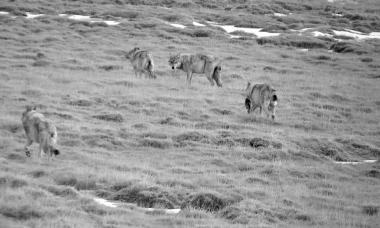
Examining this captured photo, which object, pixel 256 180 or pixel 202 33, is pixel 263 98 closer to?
pixel 256 180

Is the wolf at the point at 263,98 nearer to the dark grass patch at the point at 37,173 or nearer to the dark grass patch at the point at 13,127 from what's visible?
the dark grass patch at the point at 13,127

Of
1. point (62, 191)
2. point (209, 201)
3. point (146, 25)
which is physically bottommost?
point (209, 201)

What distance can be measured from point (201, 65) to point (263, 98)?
5799mm

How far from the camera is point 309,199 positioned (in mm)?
13555

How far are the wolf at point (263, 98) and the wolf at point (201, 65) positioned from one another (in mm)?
4642

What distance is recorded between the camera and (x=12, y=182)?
A: 11.5 metres

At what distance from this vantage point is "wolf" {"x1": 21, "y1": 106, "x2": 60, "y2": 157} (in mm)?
13672

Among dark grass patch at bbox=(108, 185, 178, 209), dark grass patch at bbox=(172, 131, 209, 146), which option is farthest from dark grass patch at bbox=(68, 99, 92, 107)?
dark grass patch at bbox=(108, 185, 178, 209)

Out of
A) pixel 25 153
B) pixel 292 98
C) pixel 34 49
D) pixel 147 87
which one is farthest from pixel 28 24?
pixel 25 153

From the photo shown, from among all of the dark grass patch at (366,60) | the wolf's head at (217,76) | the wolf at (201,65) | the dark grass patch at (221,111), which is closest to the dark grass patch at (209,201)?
the dark grass patch at (221,111)

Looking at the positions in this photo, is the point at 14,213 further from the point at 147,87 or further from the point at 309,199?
the point at 147,87

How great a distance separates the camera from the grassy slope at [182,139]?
11.8m

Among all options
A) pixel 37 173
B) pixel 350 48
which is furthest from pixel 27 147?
pixel 350 48

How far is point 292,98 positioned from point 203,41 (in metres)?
15.3
